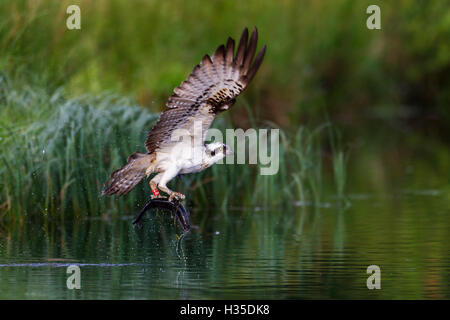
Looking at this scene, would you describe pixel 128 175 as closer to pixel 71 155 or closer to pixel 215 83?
pixel 215 83

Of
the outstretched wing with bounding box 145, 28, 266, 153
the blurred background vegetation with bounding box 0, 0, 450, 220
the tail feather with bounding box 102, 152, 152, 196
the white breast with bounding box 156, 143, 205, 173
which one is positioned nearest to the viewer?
the outstretched wing with bounding box 145, 28, 266, 153

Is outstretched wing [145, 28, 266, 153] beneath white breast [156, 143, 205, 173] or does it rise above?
above

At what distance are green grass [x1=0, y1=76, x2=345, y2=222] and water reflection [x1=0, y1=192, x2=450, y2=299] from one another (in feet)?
1.09

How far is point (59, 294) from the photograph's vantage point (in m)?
9.83

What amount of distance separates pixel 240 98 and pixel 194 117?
4970 millimetres

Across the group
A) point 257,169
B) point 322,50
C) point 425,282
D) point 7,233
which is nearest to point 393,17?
point 322,50

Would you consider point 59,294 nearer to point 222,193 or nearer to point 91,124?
point 91,124

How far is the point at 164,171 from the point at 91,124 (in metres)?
3.36

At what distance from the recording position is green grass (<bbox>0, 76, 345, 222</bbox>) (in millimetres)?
14039

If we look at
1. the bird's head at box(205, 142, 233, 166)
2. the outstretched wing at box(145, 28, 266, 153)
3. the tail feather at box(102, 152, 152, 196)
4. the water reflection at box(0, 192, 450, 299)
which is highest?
the outstretched wing at box(145, 28, 266, 153)

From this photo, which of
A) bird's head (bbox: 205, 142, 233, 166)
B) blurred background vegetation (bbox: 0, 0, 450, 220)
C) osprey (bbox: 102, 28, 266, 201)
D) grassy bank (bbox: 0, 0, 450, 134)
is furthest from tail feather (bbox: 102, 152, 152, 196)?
grassy bank (bbox: 0, 0, 450, 134)

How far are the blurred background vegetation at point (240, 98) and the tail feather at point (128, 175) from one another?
272 centimetres

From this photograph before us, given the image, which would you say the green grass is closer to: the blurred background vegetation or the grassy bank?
the blurred background vegetation

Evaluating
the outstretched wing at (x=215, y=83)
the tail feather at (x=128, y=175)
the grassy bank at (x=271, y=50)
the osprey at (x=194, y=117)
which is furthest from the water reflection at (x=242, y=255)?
the grassy bank at (x=271, y=50)
